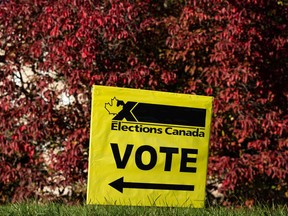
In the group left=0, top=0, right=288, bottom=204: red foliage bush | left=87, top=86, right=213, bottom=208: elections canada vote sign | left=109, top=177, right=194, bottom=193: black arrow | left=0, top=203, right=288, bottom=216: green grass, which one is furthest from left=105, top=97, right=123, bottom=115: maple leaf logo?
left=0, top=0, right=288, bottom=204: red foliage bush

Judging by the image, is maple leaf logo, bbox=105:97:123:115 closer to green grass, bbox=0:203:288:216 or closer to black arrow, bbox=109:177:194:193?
black arrow, bbox=109:177:194:193

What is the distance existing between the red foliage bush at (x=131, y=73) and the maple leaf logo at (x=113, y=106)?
2.15 metres

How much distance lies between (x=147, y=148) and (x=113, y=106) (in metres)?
0.44

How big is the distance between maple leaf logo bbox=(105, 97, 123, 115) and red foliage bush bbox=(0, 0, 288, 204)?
215 centimetres

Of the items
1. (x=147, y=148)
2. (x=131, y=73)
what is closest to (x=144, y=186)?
(x=147, y=148)

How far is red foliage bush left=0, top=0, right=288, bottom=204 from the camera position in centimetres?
833

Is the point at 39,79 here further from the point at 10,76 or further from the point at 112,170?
the point at 112,170

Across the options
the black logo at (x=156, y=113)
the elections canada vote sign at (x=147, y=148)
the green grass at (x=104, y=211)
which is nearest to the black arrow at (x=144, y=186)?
the elections canada vote sign at (x=147, y=148)

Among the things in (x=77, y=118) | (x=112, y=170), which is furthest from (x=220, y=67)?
(x=112, y=170)

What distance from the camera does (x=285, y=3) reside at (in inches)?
352

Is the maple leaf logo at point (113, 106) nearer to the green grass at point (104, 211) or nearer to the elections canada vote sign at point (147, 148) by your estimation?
the elections canada vote sign at point (147, 148)

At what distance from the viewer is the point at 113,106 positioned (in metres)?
6.05

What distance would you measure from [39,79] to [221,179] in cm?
247

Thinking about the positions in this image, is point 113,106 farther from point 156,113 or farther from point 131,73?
point 131,73
